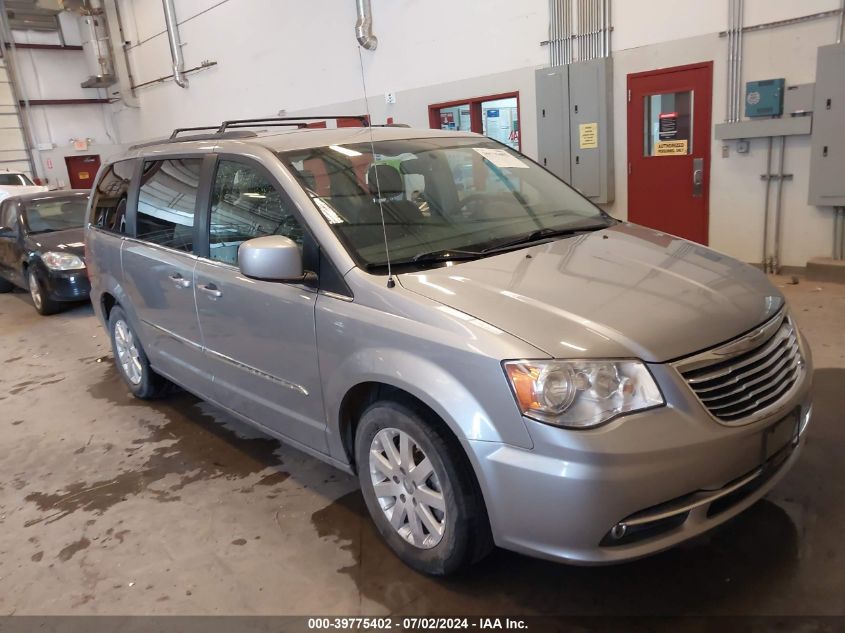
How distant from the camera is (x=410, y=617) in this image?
7.30ft

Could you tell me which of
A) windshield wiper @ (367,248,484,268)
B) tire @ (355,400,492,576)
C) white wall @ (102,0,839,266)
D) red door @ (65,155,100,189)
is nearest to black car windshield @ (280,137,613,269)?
windshield wiper @ (367,248,484,268)

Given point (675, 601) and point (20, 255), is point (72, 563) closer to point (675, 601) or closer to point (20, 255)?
point (675, 601)

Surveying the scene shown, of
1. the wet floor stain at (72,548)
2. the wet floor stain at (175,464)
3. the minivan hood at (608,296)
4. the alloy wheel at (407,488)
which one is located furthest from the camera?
the wet floor stain at (175,464)

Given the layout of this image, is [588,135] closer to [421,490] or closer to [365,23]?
[365,23]

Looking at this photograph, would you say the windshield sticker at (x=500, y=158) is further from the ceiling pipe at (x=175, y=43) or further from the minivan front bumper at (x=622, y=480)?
the ceiling pipe at (x=175, y=43)

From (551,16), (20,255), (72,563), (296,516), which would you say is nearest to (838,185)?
(551,16)

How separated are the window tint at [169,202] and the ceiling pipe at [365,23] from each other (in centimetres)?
698

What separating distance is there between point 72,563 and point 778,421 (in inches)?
108

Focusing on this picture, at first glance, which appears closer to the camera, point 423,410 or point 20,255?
point 423,410

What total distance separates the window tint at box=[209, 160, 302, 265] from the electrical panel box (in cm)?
525

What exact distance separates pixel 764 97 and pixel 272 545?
593cm

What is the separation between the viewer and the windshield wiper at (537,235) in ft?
8.63

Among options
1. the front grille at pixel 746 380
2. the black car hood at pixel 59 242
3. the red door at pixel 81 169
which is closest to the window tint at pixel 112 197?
the black car hood at pixel 59 242

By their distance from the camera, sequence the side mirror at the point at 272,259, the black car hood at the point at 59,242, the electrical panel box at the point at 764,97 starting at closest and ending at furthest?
the side mirror at the point at 272,259
the electrical panel box at the point at 764,97
the black car hood at the point at 59,242
